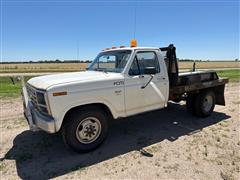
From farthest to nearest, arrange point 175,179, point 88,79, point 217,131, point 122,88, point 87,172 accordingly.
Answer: point 217,131
point 122,88
point 88,79
point 87,172
point 175,179

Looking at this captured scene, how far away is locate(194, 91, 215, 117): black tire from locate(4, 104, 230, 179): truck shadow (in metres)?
0.21

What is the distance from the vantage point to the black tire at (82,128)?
364cm

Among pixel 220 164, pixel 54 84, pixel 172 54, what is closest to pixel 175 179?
pixel 220 164

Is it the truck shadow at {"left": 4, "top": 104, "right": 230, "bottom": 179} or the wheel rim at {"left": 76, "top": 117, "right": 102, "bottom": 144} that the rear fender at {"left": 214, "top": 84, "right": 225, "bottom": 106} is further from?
the wheel rim at {"left": 76, "top": 117, "right": 102, "bottom": 144}

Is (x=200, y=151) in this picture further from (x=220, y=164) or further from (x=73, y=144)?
(x=73, y=144)

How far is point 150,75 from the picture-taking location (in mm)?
4562

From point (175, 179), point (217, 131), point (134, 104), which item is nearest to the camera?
point (175, 179)

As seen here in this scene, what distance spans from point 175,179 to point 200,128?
2544 millimetres

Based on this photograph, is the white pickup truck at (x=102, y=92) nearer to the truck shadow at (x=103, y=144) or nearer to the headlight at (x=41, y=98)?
the headlight at (x=41, y=98)

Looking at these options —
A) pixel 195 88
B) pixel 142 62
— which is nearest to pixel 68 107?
pixel 142 62

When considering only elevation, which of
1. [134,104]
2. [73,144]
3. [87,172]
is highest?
[134,104]

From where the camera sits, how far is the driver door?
427 centimetres

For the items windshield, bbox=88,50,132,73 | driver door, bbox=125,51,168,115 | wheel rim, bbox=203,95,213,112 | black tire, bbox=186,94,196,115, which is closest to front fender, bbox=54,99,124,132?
driver door, bbox=125,51,168,115

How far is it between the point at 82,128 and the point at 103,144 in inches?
29.6
